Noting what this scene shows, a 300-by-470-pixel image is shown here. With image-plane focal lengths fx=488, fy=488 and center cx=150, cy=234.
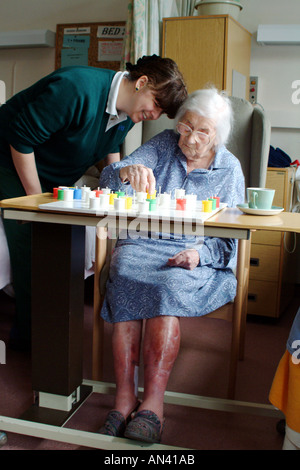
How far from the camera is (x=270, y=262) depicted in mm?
2465

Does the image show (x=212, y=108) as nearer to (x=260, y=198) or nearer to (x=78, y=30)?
(x=260, y=198)

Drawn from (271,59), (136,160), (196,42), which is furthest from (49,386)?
(271,59)

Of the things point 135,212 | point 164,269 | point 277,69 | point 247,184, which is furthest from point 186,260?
point 277,69

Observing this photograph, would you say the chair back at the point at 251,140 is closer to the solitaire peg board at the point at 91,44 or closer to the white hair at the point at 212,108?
the white hair at the point at 212,108

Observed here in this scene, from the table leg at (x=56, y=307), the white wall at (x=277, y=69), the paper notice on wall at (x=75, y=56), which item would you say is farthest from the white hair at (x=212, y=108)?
the paper notice on wall at (x=75, y=56)

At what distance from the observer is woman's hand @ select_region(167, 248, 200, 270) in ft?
5.12

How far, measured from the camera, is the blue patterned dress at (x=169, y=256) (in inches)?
58.1

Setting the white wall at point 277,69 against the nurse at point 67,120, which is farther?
the white wall at point 277,69

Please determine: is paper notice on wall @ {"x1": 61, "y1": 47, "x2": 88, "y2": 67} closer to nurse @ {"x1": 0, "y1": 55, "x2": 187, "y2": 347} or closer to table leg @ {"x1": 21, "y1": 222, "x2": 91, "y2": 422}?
nurse @ {"x1": 0, "y1": 55, "x2": 187, "y2": 347}

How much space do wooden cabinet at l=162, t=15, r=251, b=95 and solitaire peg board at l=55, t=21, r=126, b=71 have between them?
2.34ft

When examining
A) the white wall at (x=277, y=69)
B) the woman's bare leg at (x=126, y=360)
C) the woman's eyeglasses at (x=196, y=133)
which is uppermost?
the white wall at (x=277, y=69)

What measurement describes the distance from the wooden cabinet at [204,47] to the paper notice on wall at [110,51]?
70 centimetres

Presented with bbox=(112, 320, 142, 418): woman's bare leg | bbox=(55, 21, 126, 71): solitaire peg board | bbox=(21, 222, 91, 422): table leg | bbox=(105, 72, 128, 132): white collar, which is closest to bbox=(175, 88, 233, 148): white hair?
bbox=(105, 72, 128, 132): white collar

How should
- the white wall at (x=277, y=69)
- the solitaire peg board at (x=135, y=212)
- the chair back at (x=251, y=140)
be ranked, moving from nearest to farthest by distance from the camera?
1. the solitaire peg board at (x=135, y=212)
2. the chair back at (x=251, y=140)
3. the white wall at (x=277, y=69)
